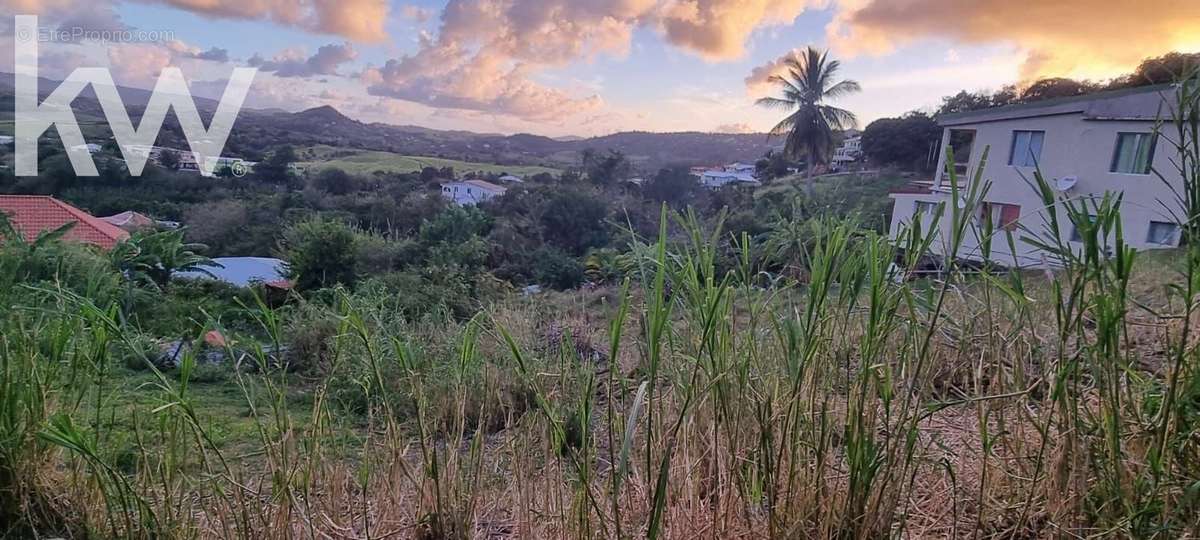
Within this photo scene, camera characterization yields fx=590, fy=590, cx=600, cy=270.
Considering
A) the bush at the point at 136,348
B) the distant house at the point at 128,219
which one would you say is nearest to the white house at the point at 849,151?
the distant house at the point at 128,219

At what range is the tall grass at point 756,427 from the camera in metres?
0.79

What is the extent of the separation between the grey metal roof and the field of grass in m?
12.7

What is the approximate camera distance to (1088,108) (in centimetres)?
932

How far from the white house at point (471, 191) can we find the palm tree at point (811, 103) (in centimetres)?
932

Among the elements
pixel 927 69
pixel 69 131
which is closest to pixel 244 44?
pixel 69 131

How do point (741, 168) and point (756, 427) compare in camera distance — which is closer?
point (756, 427)

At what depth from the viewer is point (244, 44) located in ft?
37.2

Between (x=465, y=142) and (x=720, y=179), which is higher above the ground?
(x=465, y=142)

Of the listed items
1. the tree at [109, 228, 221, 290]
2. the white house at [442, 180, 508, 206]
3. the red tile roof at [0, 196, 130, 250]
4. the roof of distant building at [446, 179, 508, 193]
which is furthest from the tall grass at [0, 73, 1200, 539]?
the roof of distant building at [446, 179, 508, 193]

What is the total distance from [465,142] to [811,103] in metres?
12.0

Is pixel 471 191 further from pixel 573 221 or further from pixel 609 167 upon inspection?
pixel 609 167

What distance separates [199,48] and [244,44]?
0.85 metres

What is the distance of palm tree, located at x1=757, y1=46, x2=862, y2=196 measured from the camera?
64.5 ft

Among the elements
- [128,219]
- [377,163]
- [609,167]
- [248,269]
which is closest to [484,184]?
[377,163]
